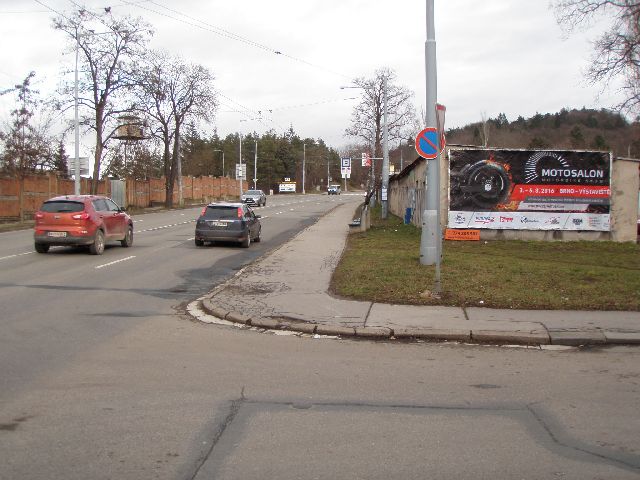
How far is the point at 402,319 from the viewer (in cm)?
903

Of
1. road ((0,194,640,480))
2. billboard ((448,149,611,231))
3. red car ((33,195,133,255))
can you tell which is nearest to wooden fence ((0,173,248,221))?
red car ((33,195,133,255))

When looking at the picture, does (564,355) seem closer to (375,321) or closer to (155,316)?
(375,321)

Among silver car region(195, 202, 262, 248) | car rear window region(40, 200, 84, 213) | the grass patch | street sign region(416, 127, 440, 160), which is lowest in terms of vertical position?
the grass patch

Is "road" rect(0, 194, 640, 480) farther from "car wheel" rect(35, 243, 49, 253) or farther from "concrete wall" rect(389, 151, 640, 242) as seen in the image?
"concrete wall" rect(389, 151, 640, 242)

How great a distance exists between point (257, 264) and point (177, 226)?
1638 centimetres

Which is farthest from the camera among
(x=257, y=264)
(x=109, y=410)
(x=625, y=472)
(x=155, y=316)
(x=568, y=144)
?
(x=568, y=144)

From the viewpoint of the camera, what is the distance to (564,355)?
7500mm

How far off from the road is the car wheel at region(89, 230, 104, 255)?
8.09 meters

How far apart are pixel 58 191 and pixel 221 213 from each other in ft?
71.5

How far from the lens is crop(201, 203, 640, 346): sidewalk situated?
8.20 metres

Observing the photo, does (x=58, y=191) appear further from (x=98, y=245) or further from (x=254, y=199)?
(x=98, y=245)

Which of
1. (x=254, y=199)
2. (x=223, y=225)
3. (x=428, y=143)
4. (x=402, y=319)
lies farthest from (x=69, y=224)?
(x=254, y=199)

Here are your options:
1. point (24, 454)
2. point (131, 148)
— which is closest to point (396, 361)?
point (24, 454)

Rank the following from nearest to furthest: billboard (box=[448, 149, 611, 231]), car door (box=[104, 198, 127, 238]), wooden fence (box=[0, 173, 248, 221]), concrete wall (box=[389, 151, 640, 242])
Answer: car door (box=[104, 198, 127, 238]) → billboard (box=[448, 149, 611, 231]) → concrete wall (box=[389, 151, 640, 242]) → wooden fence (box=[0, 173, 248, 221])
